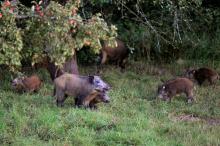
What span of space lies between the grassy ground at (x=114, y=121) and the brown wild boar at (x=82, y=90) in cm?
23

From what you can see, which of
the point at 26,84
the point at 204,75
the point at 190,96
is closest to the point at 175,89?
the point at 190,96

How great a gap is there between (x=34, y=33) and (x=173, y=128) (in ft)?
10.1

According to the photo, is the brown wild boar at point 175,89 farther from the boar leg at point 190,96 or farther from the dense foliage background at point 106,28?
the dense foliage background at point 106,28

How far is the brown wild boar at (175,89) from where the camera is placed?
12.1 meters

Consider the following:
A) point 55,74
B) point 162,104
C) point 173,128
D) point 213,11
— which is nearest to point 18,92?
point 55,74

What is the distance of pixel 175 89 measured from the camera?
12.1 m

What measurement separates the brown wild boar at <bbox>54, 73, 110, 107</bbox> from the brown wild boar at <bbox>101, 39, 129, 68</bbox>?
15.0ft

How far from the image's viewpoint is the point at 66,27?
7.94 metres

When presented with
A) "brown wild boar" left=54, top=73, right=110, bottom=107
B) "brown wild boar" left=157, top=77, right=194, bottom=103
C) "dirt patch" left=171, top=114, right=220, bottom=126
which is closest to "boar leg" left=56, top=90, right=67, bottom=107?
"brown wild boar" left=54, top=73, right=110, bottom=107

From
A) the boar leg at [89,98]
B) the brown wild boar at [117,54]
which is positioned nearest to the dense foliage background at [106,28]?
the brown wild boar at [117,54]

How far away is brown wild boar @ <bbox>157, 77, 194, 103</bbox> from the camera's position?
12086 mm

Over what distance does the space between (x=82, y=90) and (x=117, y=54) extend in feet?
16.1

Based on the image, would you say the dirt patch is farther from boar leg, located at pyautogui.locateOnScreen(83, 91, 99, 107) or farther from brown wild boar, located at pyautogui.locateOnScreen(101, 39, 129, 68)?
brown wild boar, located at pyautogui.locateOnScreen(101, 39, 129, 68)

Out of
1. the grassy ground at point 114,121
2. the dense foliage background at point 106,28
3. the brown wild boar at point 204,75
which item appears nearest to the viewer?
the dense foliage background at point 106,28
